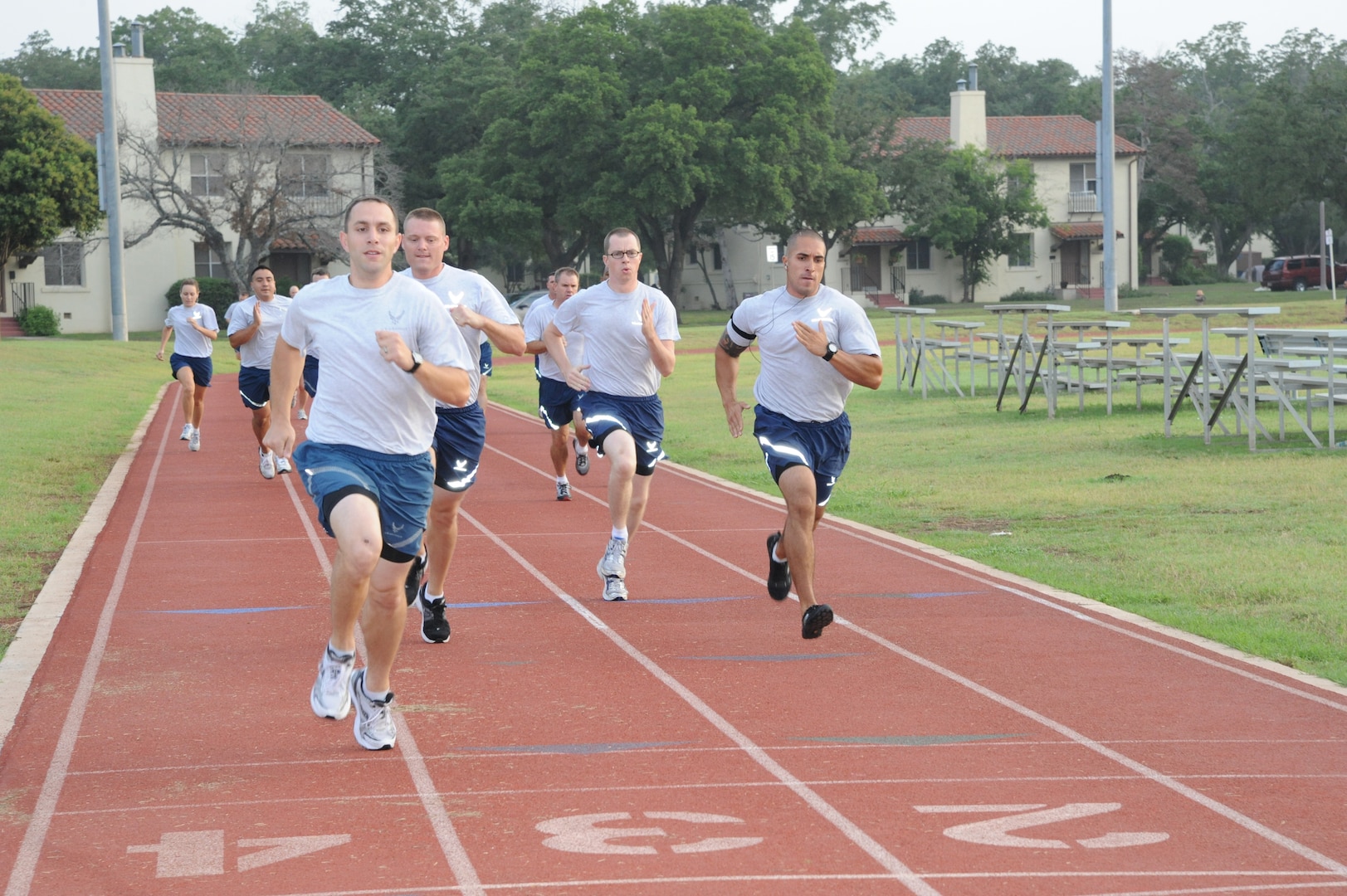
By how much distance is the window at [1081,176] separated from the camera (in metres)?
72.6

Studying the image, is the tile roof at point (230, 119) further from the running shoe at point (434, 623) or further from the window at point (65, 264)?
the running shoe at point (434, 623)

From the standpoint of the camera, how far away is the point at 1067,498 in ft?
43.6

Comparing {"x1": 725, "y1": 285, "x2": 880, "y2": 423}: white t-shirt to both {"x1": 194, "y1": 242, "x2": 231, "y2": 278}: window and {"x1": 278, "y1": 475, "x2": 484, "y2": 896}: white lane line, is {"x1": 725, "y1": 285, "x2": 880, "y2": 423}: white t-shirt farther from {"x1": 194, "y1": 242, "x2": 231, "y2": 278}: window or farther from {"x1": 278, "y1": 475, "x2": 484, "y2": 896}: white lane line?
{"x1": 194, "y1": 242, "x2": 231, "y2": 278}: window

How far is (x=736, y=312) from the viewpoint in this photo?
8.30 meters

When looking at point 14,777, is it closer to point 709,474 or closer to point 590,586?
point 590,586

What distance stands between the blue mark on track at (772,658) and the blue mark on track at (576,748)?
59.3 inches

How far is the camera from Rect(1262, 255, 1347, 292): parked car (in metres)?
64.1

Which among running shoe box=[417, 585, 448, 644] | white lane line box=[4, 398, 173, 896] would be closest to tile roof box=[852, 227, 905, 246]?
white lane line box=[4, 398, 173, 896]

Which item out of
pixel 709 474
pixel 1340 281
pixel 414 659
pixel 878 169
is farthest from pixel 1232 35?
pixel 414 659

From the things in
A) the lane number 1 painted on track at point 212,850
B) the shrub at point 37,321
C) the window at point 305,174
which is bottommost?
the lane number 1 painted on track at point 212,850

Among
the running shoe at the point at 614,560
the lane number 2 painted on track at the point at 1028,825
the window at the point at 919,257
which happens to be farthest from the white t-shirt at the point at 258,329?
the window at the point at 919,257

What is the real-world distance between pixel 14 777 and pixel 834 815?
2.88m

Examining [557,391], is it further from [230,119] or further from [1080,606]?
[230,119]

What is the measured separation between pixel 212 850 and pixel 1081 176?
72.2 meters
